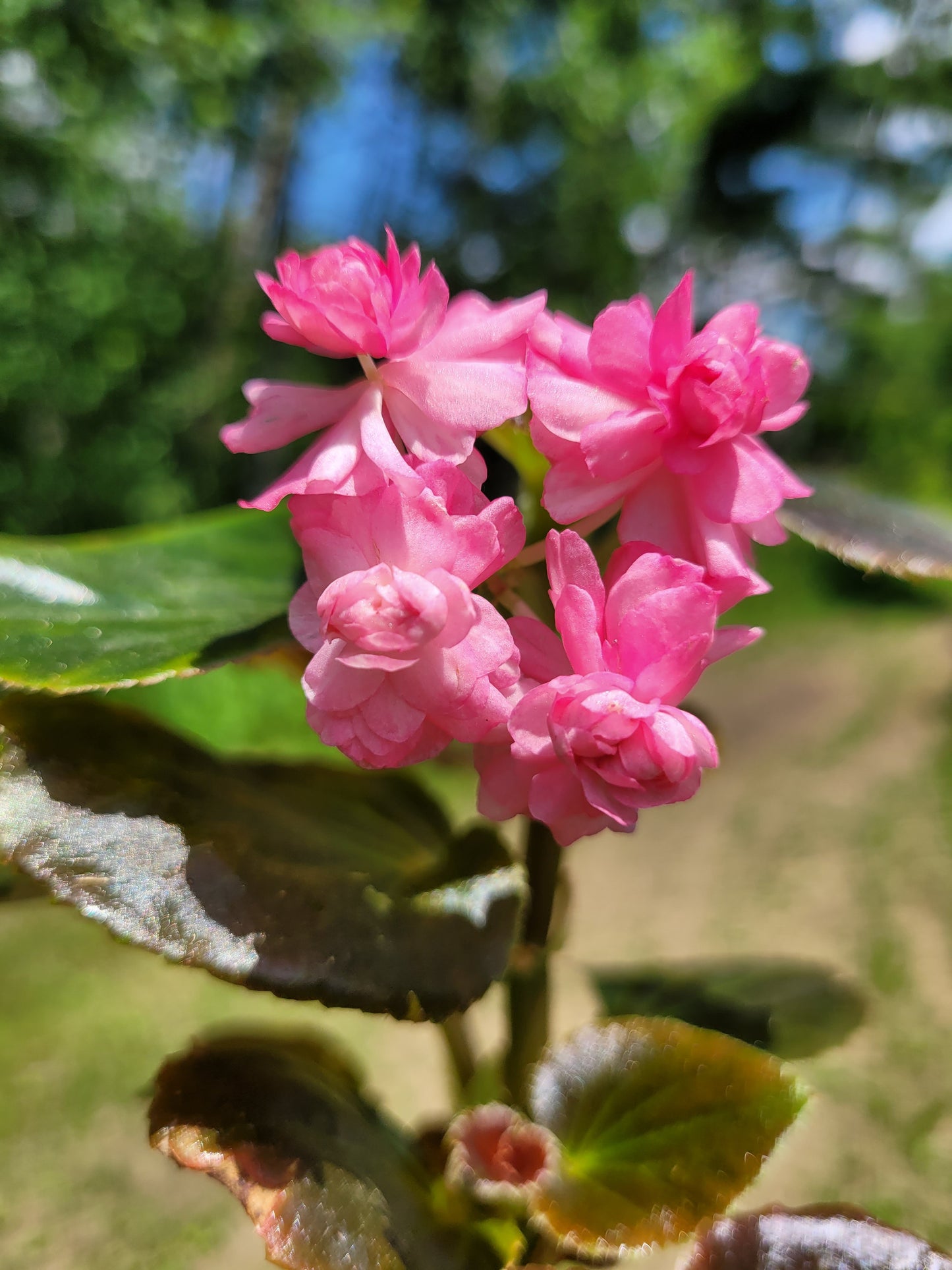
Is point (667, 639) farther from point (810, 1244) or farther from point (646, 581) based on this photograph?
point (810, 1244)

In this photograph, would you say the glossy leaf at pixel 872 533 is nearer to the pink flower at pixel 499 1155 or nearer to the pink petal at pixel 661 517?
the pink petal at pixel 661 517

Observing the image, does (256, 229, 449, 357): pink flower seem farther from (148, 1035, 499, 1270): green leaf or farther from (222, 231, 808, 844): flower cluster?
(148, 1035, 499, 1270): green leaf

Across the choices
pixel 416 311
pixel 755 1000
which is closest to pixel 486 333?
pixel 416 311

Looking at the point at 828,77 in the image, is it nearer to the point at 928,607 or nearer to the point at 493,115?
the point at 493,115

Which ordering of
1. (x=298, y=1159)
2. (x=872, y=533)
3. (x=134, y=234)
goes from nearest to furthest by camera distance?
1. (x=298, y=1159)
2. (x=872, y=533)
3. (x=134, y=234)

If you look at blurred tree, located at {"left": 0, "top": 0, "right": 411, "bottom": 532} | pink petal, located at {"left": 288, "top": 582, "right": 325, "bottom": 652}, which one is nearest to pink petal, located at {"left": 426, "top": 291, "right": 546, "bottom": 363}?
pink petal, located at {"left": 288, "top": 582, "right": 325, "bottom": 652}

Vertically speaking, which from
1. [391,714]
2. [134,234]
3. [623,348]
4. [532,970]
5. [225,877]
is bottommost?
[134,234]

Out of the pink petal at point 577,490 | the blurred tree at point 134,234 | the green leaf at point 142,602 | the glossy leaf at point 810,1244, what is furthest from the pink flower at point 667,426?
the blurred tree at point 134,234
